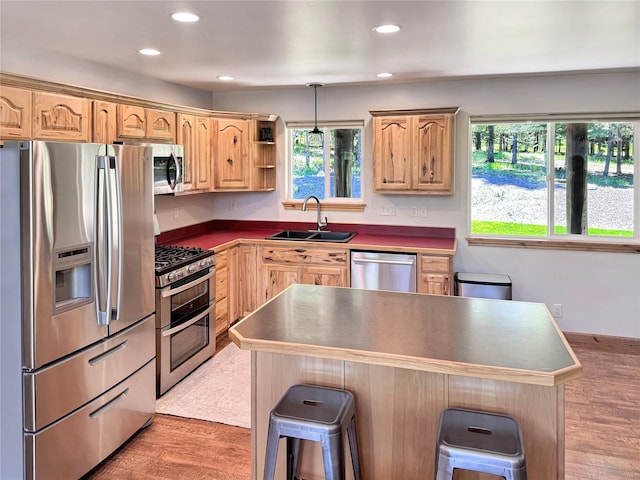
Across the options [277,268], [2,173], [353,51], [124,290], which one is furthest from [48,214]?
[277,268]

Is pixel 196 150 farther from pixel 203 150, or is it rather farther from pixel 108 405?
pixel 108 405

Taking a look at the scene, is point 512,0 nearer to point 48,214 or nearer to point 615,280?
point 48,214

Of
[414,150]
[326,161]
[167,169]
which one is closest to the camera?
[167,169]

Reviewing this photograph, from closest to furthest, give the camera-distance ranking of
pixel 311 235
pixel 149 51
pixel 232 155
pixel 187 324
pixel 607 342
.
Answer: pixel 149 51 → pixel 187 324 → pixel 607 342 → pixel 232 155 → pixel 311 235

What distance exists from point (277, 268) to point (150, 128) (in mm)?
1717

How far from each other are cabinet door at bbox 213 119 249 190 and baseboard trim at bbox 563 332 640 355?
353cm

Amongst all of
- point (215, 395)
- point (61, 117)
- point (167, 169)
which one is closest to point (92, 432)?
point (215, 395)

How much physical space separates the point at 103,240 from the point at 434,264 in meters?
2.73

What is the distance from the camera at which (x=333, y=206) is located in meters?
5.14

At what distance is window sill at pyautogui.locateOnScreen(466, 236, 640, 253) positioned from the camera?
4383 mm

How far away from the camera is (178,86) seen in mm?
4727

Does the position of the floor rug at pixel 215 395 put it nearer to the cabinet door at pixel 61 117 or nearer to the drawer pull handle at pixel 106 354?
the drawer pull handle at pixel 106 354

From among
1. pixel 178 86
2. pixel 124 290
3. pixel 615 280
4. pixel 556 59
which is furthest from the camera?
pixel 178 86

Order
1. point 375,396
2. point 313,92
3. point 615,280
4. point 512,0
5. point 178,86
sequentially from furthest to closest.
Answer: point 313,92, point 178,86, point 615,280, point 512,0, point 375,396
